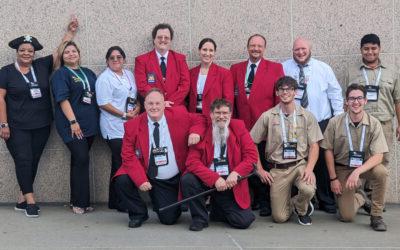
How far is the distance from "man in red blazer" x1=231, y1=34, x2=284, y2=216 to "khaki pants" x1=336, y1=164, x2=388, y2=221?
0.76 m

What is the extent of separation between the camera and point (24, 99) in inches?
235

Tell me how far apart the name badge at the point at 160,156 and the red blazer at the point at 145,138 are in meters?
0.08

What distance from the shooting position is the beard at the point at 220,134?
534cm

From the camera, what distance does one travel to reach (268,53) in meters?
6.45

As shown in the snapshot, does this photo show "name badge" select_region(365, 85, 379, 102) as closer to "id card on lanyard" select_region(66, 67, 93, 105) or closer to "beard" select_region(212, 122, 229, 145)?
"beard" select_region(212, 122, 229, 145)

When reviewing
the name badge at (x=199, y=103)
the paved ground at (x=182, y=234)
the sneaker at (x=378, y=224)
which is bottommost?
the paved ground at (x=182, y=234)

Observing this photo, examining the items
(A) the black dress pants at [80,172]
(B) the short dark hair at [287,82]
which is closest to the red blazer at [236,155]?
(B) the short dark hair at [287,82]

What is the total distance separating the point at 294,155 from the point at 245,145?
0.55m

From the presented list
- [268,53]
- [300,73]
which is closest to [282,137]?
[300,73]

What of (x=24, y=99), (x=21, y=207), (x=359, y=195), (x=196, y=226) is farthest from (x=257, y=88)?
(x=21, y=207)

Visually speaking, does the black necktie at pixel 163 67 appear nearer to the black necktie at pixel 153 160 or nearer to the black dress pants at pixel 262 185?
the black necktie at pixel 153 160

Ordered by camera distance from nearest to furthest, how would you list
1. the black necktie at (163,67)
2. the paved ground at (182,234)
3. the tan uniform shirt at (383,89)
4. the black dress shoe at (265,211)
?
1. the paved ground at (182,234)
2. the black dress shoe at (265,211)
3. the tan uniform shirt at (383,89)
4. the black necktie at (163,67)

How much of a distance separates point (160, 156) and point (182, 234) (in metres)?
0.78

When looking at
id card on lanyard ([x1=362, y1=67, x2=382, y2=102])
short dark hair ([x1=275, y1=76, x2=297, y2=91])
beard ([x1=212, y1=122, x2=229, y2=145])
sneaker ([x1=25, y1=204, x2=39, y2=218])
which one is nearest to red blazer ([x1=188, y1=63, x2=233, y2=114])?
beard ([x1=212, y1=122, x2=229, y2=145])
